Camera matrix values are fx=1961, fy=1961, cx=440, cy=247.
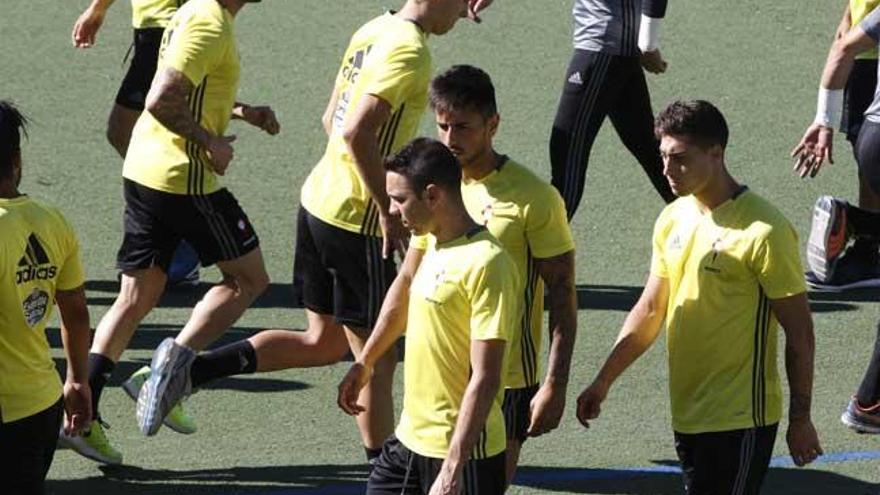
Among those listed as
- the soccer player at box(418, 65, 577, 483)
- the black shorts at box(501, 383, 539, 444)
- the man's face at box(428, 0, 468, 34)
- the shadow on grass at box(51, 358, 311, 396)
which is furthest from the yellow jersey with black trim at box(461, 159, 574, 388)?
the shadow on grass at box(51, 358, 311, 396)

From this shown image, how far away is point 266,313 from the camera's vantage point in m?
10.1

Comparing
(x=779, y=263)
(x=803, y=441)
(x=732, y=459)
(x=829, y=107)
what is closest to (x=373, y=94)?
(x=779, y=263)

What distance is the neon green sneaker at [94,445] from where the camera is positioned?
26.3ft

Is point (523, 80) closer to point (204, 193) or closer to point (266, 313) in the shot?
point (266, 313)

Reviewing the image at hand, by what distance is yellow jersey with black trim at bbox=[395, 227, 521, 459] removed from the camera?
6.03m

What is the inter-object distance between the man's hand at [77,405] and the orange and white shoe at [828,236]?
481cm

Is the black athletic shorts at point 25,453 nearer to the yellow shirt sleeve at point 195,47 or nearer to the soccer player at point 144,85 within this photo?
the yellow shirt sleeve at point 195,47

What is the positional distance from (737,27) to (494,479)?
355 inches

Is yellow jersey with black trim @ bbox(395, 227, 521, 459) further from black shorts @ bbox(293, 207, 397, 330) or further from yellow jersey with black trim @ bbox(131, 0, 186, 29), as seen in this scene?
yellow jersey with black trim @ bbox(131, 0, 186, 29)

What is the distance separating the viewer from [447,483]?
5988mm

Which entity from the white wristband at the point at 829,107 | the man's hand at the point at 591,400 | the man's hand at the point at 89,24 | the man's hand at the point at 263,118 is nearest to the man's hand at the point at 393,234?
the man's hand at the point at 263,118

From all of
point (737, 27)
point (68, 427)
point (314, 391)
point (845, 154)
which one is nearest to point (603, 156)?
point (845, 154)

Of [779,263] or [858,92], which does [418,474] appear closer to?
[779,263]

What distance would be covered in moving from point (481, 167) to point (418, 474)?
1139 mm
